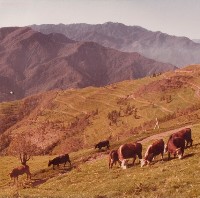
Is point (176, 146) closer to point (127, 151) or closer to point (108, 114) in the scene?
point (127, 151)

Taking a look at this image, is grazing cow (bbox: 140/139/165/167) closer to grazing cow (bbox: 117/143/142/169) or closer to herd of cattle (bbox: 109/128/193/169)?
herd of cattle (bbox: 109/128/193/169)

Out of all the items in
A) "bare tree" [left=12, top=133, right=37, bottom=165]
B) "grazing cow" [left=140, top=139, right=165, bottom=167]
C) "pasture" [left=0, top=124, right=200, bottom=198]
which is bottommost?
"bare tree" [left=12, top=133, right=37, bottom=165]

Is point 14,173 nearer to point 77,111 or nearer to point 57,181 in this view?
point 57,181

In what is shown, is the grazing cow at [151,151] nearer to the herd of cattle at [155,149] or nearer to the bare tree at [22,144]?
the herd of cattle at [155,149]

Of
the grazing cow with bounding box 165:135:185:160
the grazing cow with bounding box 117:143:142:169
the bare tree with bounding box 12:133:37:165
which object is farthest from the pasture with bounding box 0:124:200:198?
the bare tree with bounding box 12:133:37:165

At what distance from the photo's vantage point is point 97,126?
141125mm

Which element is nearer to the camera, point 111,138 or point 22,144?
point 111,138

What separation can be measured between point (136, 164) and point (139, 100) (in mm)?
112076

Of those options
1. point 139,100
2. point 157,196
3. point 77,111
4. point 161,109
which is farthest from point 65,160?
point 77,111

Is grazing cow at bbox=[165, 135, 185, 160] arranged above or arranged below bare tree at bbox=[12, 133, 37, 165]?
above

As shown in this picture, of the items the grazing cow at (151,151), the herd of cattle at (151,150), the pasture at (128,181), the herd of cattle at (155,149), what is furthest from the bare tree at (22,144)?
the grazing cow at (151,151)

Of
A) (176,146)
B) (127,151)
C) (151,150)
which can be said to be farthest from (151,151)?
(127,151)

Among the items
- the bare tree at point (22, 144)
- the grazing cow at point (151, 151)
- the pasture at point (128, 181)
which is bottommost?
the bare tree at point (22, 144)

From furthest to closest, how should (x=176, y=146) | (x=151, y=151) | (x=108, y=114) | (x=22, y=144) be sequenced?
(x=108, y=114) → (x=22, y=144) → (x=151, y=151) → (x=176, y=146)
